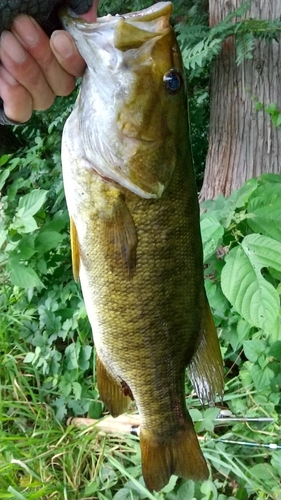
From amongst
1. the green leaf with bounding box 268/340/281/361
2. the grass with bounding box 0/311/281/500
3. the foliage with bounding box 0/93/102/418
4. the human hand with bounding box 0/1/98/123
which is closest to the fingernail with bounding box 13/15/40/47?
the human hand with bounding box 0/1/98/123

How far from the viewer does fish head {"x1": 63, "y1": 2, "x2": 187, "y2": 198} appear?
3.49 ft

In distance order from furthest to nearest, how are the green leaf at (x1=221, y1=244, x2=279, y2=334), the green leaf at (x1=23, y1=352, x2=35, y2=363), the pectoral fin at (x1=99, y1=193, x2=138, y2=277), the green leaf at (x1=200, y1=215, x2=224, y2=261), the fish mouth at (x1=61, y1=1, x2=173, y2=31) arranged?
the green leaf at (x1=23, y1=352, x2=35, y2=363) < the green leaf at (x1=200, y1=215, x2=224, y2=261) < the green leaf at (x1=221, y1=244, x2=279, y2=334) < the pectoral fin at (x1=99, y1=193, x2=138, y2=277) < the fish mouth at (x1=61, y1=1, x2=173, y2=31)

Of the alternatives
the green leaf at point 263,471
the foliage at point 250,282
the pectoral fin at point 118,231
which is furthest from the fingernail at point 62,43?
the green leaf at point 263,471

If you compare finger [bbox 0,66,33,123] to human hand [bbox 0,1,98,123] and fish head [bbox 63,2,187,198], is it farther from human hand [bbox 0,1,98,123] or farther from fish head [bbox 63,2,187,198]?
fish head [bbox 63,2,187,198]

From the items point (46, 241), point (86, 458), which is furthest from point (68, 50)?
point (86, 458)

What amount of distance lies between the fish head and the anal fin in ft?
1.64

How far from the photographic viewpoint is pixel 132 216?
1.16 metres

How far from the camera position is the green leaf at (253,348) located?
7.21ft

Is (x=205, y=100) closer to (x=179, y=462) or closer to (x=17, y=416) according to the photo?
(x=17, y=416)

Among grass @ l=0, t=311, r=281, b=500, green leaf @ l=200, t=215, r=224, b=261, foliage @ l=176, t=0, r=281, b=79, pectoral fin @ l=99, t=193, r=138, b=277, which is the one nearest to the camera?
pectoral fin @ l=99, t=193, r=138, b=277

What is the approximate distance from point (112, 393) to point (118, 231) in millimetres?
471

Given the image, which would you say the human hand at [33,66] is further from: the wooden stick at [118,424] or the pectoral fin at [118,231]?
the wooden stick at [118,424]

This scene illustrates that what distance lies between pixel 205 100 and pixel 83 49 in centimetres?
231

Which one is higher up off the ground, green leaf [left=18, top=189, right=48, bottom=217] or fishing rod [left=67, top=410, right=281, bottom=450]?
green leaf [left=18, top=189, right=48, bottom=217]
